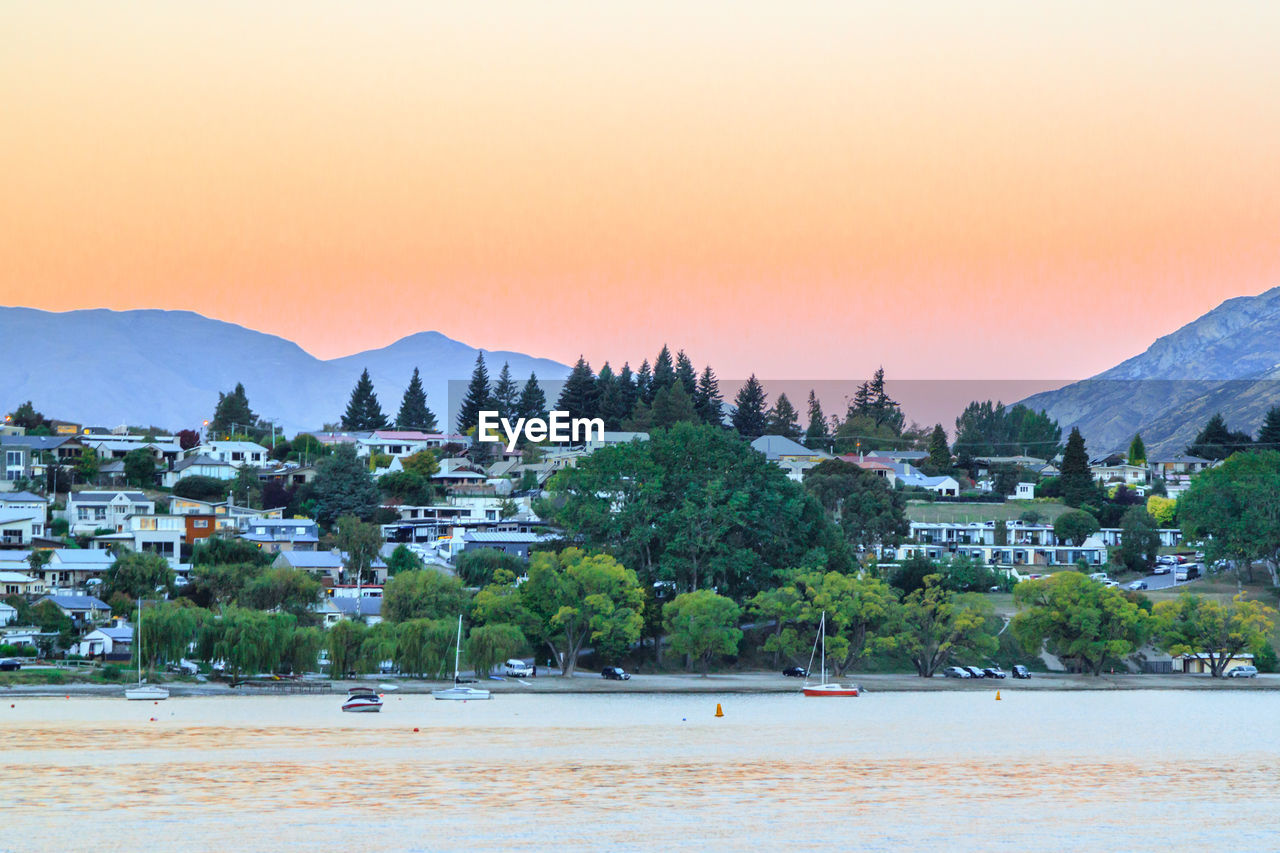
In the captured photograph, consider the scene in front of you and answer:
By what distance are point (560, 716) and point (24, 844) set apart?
107 ft

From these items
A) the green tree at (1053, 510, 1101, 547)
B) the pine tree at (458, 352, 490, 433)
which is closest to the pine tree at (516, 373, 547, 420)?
the pine tree at (458, 352, 490, 433)

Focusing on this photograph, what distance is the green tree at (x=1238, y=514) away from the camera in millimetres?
105688

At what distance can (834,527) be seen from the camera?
93.7 meters

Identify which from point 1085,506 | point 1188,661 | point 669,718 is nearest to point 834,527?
point 1188,661

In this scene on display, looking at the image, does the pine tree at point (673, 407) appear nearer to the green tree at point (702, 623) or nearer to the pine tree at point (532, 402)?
the pine tree at point (532, 402)

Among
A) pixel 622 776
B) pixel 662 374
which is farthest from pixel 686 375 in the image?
pixel 622 776

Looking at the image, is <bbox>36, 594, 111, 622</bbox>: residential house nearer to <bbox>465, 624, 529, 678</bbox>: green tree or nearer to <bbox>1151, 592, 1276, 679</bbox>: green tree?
<bbox>465, 624, 529, 678</bbox>: green tree

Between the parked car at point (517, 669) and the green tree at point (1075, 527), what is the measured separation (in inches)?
2400

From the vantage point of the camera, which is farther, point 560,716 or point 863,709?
point 863,709

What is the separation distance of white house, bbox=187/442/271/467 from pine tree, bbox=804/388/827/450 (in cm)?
6675

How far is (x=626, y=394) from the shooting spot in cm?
17012

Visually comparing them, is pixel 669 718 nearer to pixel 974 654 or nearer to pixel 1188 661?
pixel 974 654

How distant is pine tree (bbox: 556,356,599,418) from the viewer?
167m

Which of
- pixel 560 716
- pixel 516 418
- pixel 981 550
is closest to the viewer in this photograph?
pixel 560 716
